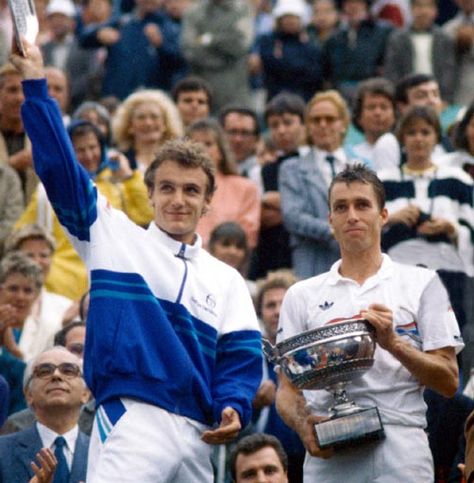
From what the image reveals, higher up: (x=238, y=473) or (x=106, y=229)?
(x=106, y=229)

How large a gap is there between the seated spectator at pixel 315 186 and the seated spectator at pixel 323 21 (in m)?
5.72

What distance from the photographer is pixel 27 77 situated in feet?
24.4

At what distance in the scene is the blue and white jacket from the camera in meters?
7.52

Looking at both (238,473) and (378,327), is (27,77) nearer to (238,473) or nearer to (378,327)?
(378,327)

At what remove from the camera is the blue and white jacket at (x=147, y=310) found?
752cm

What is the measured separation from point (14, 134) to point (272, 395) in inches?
170

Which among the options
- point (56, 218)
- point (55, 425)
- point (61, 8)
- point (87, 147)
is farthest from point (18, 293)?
point (61, 8)

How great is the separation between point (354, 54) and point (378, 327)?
10930 mm

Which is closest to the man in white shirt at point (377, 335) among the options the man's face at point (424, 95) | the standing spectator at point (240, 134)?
the man's face at point (424, 95)

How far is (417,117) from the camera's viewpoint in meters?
12.7

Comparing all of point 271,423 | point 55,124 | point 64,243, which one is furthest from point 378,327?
point 64,243

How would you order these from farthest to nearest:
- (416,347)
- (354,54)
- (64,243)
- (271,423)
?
(354,54) → (64,243) → (271,423) → (416,347)

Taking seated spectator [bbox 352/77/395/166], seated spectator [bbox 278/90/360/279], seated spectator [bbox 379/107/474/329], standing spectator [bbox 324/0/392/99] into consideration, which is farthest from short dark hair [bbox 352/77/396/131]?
standing spectator [bbox 324/0/392/99]

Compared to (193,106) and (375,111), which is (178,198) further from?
(193,106)
